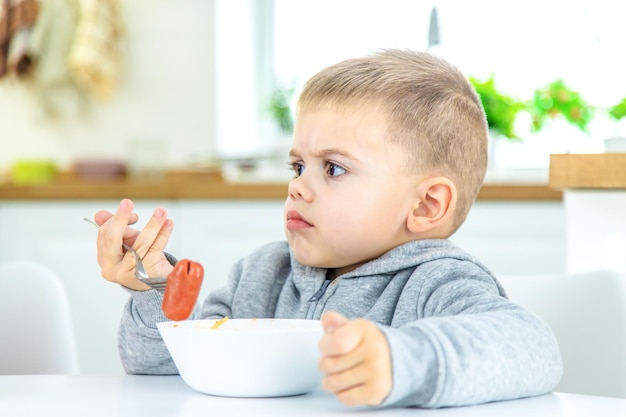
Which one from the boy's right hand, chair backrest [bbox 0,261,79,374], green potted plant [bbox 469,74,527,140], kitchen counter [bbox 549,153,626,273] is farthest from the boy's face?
green potted plant [bbox 469,74,527,140]

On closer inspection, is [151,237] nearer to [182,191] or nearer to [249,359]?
[249,359]

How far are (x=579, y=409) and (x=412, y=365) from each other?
161mm

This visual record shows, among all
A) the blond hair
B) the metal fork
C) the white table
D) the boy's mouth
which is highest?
the blond hair

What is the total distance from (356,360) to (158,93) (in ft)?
9.70

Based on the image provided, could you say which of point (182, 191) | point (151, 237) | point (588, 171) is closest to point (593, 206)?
point (588, 171)

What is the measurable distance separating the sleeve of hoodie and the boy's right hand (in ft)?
1.21

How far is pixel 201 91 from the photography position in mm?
3549

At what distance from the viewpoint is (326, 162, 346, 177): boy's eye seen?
1190 mm

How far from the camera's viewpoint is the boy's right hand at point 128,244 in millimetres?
1070

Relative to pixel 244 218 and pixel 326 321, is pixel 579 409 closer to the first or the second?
pixel 326 321

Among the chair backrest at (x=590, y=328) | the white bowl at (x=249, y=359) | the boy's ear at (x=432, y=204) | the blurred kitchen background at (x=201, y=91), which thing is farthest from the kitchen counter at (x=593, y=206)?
the blurred kitchen background at (x=201, y=91)

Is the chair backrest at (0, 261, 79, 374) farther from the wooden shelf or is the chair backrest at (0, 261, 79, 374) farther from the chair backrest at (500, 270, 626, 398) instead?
the wooden shelf

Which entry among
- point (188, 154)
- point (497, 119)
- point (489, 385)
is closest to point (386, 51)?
point (489, 385)

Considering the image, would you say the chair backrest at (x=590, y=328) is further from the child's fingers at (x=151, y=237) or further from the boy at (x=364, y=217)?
the child's fingers at (x=151, y=237)
